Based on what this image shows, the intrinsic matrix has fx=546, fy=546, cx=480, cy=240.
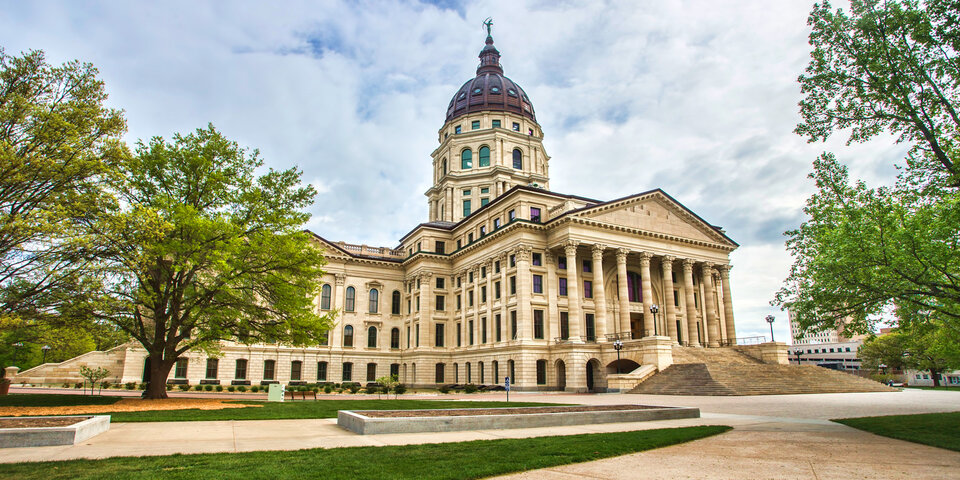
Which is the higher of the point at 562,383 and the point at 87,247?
the point at 87,247

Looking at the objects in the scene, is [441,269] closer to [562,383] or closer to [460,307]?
[460,307]

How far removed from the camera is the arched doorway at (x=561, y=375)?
43.6 m

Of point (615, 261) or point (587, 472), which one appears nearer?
point (587, 472)

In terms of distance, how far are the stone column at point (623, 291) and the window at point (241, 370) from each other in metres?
35.5

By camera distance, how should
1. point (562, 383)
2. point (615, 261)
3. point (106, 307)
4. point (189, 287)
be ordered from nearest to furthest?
point (106, 307), point (189, 287), point (562, 383), point (615, 261)

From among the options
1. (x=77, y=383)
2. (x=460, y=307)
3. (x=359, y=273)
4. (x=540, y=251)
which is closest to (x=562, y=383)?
(x=540, y=251)

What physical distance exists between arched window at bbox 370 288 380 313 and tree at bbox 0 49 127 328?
37856 mm

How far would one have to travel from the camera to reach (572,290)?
143 ft

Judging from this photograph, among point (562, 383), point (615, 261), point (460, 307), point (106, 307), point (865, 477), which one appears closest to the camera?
point (865, 477)

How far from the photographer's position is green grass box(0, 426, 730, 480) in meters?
7.91

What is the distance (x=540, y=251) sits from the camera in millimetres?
46219

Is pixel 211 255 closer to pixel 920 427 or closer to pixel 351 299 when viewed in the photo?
pixel 920 427

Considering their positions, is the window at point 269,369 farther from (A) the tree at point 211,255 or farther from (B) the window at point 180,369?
(A) the tree at point 211,255

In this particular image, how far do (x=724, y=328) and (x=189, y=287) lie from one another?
45.5 m
